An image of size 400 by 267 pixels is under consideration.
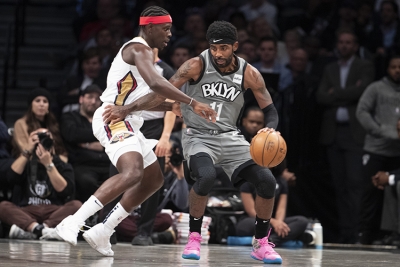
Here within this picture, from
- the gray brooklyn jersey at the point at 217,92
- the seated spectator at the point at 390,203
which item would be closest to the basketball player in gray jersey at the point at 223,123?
the gray brooklyn jersey at the point at 217,92

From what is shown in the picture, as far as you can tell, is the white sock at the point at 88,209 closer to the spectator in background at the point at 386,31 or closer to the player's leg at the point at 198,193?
the player's leg at the point at 198,193

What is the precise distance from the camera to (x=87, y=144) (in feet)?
34.5

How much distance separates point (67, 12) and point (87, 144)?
4.91 meters

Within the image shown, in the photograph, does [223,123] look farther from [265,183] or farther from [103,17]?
[103,17]

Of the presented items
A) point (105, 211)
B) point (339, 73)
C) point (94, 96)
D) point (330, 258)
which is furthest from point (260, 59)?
point (330, 258)

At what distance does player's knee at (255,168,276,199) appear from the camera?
22.8 feet

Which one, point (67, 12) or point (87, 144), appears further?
point (67, 12)

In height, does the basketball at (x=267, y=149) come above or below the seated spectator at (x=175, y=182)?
above

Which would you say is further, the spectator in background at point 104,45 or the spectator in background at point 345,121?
the spectator in background at point 104,45

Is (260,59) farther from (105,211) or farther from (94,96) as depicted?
(105,211)

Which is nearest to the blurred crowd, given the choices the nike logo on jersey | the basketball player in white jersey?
the basketball player in white jersey

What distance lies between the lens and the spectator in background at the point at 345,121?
11.5m

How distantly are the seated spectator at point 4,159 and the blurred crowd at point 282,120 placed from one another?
0.05 ft

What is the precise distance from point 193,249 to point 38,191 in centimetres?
350
